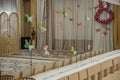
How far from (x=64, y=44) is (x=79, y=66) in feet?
2.23

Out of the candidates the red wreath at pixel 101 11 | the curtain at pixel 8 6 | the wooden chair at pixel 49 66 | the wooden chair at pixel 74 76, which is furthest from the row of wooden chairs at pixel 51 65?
the red wreath at pixel 101 11

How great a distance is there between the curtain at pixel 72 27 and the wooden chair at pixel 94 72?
755 millimetres

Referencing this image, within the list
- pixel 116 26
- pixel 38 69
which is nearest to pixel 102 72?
pixel 38 69

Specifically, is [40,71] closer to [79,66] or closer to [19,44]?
[19,44]

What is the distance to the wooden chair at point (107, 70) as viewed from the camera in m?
3.95

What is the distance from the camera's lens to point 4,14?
120 inches

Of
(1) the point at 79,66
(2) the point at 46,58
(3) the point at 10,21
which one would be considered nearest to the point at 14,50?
(3) the point at 10,21

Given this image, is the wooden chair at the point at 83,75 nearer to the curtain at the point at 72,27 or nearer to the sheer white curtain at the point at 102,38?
the curtain at the point at 72,27

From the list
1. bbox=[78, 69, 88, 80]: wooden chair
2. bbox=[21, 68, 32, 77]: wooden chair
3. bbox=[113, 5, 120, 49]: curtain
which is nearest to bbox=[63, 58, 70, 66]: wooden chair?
bbox=[78, 69, 88, 80]: wooden chair

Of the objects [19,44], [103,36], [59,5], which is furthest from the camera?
[103,36]

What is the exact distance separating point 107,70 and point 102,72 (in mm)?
207

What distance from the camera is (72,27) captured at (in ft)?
15.1

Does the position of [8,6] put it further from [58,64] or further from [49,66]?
[58,64]

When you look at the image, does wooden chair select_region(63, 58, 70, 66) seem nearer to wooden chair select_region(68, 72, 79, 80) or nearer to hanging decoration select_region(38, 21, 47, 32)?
hanging decoration select_region(38, 21, 47, 32)
